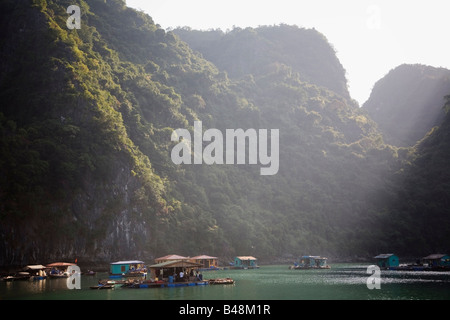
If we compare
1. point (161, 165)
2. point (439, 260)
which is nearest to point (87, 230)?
point (161, 165)

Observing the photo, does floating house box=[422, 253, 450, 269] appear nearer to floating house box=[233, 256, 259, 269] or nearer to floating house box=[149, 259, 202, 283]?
floating house box=[233, 256, 259, 269]

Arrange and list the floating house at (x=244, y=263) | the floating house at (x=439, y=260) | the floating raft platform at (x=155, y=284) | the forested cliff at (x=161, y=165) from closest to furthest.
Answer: the floating raft platform at (x=155, y=284) < the forested cliff at (x=161, y=165) < the floating house at (x=439, y=260) < the floating house at (x=244, y=263)

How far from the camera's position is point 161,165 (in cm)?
10431

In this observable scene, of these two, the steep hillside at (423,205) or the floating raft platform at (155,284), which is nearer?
the floating raft platform at (155,284)

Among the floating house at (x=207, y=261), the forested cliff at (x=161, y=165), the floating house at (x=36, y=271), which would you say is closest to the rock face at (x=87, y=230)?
the forested cliff at (x=161, y=165)

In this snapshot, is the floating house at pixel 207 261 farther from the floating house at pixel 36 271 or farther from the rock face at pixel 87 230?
the floating house at pixel 36 271

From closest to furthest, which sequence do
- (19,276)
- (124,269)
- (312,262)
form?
(19,276) → (124,269) → (312,262)

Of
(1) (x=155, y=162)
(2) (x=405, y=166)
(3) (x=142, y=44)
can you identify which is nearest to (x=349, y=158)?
(2) (x=405, y=166)

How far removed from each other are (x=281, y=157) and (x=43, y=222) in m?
91.5

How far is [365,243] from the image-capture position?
4402 inches

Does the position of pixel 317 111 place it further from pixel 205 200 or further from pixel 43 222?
pixel 43 222

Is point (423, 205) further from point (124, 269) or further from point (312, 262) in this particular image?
point (124, 269)

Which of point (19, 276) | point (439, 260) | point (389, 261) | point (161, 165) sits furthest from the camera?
point (161, 165)

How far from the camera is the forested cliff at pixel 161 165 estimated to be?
7288cm
